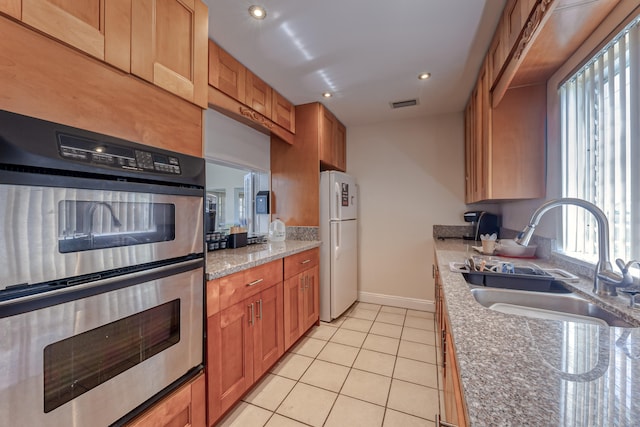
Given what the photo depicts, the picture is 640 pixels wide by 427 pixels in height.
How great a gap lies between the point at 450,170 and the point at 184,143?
290 cm

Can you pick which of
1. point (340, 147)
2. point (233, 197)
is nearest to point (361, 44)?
point (340, 147)

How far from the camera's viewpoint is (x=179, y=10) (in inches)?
47.7

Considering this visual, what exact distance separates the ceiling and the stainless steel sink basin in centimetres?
154

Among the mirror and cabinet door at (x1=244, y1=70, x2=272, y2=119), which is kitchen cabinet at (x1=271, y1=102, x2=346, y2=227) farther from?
cabinet door at (x1=244, y1=70, x2=272, y2=119)

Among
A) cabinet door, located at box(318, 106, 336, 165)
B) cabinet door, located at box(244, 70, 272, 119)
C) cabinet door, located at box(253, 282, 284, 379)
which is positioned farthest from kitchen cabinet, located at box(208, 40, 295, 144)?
cabinet door, located at box(253, 282, 284, 379)

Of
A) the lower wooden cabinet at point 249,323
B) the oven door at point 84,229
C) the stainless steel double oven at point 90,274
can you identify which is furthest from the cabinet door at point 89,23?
the lower wooden cabinet at point 249,323

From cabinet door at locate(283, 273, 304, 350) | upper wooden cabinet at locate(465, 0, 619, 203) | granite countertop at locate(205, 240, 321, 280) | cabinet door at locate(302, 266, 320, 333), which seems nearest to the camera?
upper wooden cabinet at locate(465, 0, 619, 203)

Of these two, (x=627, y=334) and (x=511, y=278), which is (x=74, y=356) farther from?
(x=511, y=278)

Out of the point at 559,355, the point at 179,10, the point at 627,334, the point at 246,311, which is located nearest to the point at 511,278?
the point at 627,334

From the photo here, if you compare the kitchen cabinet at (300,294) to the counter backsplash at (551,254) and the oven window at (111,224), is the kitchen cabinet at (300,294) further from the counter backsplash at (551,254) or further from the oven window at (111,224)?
the counter backsplash at (551,254)

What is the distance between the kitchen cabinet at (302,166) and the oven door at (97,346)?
1.66 meters

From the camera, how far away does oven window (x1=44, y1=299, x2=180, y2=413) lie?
0.78 m

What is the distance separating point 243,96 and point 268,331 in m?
1.81

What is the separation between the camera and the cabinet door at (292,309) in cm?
210
